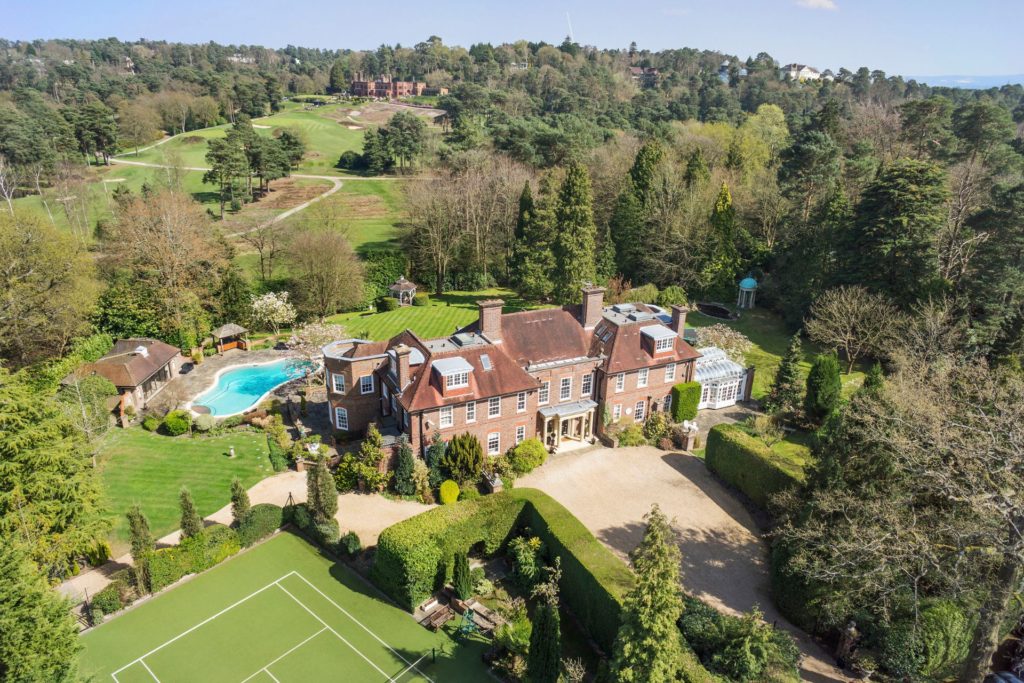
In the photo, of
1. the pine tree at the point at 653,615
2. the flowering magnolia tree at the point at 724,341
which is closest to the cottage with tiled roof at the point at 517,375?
the flowering magnolia tree at the point at 724,341

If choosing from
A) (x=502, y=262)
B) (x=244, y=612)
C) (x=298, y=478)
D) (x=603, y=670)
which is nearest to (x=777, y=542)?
(x=603, y=670)

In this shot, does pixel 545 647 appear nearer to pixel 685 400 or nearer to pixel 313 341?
pixel 685 400

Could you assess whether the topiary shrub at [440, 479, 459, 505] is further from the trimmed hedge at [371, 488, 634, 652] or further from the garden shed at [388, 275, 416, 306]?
the garden shed at [388, 275, 416, 306]

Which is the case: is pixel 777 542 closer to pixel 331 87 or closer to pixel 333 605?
pixel 333 605

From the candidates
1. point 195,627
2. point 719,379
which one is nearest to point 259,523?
point 195,627

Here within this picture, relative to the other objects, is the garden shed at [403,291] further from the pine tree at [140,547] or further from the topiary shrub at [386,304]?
the pine tree at [140,547]

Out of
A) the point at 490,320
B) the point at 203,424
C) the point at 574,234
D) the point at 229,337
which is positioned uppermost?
the point at 574,234
